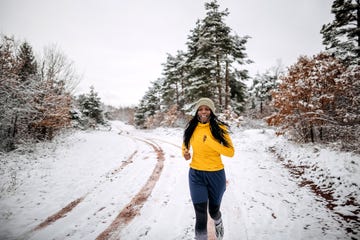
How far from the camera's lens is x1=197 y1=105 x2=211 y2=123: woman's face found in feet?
9.23

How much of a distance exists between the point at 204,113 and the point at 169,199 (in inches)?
120

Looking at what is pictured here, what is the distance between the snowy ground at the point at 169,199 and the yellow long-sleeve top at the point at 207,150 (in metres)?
1.60

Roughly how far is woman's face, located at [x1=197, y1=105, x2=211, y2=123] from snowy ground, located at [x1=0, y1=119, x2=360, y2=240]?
2.27 meters

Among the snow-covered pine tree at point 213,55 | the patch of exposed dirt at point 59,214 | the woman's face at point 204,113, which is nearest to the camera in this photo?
the woman's face at point 204,113

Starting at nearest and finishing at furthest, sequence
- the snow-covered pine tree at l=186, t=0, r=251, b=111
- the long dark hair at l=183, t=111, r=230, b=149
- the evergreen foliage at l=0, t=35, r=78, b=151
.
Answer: the long dark hair at l=183, t=111, r=230, b=149, the evergreen foliage at l=0, t=35, r=78, b=151, the snow-covered pine tree at l=186, t=0, r=251, b=111

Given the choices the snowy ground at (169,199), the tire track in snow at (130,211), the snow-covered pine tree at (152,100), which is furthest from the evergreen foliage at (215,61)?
the snow-covered pine tree at (152,100)

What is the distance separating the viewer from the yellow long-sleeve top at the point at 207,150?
2619 millimetres

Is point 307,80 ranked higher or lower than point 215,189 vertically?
higher

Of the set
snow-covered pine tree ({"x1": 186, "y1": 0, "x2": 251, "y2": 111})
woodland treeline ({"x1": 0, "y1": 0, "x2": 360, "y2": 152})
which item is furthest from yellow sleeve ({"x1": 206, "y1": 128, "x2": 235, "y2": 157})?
snow-covered pine tree ({"x1": 186, "y1": 0, "x2": 251, "y2": 111})

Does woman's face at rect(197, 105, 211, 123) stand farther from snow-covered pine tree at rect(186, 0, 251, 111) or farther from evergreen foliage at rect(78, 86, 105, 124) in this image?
evergreen foliage at rect(78, 86, 105, 124)

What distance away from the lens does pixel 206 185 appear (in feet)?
8.93

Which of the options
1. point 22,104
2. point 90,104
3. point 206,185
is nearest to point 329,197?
point 206,185

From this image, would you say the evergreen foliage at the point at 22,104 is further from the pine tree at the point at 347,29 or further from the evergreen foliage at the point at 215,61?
the pine tree at the point at 347,29

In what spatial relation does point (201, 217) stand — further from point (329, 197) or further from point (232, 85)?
point (232, 85)
